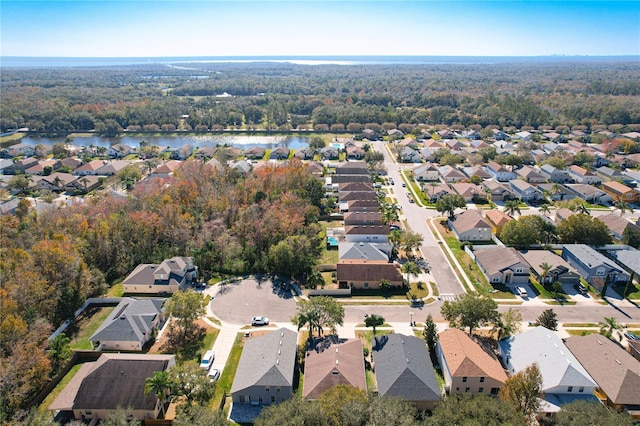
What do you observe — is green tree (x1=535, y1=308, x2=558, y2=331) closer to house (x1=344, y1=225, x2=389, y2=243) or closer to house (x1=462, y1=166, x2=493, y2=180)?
house (x1=344, y1=225, x2=389, y2=243)

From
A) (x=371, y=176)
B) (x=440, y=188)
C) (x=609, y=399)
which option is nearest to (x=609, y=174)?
(x=440, y=188)

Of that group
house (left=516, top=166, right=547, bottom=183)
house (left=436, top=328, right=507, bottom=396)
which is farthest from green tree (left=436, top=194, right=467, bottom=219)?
house (left=436, top=328, right=507, bottom=396)

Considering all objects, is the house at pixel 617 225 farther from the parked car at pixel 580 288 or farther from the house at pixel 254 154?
the house at pixel 254 154

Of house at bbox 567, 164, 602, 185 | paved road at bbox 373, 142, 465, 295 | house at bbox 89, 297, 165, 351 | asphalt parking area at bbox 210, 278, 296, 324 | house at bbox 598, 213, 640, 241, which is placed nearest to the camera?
house at bbox 89, 297, 165, 351

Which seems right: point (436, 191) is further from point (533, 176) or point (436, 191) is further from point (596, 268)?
point (596, 268)

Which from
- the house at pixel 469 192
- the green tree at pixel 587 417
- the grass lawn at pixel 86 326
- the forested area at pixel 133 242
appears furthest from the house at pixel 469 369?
the house at pixel 469 192
